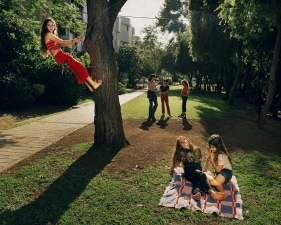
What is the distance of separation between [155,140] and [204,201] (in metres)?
3.63

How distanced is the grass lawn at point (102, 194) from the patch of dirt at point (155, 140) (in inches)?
8.6

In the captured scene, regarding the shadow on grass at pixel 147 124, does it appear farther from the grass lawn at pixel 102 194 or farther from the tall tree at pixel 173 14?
the tall tree at pixel 173 14

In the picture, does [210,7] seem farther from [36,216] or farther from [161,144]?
[36,216]

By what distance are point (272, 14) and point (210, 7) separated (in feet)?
33.7

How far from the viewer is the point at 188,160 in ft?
16.2

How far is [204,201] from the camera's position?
4262mm

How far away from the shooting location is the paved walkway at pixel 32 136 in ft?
20.8

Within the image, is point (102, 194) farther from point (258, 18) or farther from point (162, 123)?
point (258, 18)

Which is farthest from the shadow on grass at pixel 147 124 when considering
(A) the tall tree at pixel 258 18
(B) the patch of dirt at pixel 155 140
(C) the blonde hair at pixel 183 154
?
(A) the tall tree at pixel 258 18

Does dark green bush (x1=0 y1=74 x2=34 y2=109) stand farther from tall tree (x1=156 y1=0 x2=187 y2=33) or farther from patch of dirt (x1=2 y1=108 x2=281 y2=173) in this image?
tall tree (x1=156 y1=0 x2=187 y2=33)

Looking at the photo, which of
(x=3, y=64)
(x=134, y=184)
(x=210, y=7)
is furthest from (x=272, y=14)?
(x=3, y=64)

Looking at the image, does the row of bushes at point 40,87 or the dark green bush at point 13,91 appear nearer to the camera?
the dark green bush at point 13,91

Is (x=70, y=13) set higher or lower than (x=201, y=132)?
higher

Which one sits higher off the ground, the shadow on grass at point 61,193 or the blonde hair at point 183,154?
the blonde hair at point 183,154
